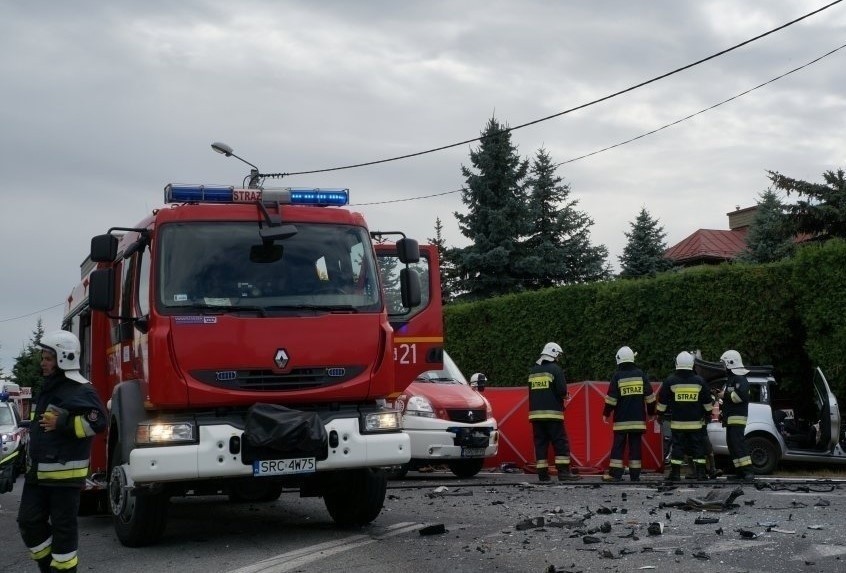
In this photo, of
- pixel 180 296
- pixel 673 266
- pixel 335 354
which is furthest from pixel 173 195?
pixel 673 266

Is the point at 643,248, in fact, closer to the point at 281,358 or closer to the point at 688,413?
the point at 688,413

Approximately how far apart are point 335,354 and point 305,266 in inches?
32.9

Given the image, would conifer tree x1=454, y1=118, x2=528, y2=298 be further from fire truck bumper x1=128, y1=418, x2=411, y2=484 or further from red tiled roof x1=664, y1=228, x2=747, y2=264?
fire truck bumper x1=128, y1=418, x2=411, y2=484

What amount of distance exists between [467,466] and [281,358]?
23.0 feet

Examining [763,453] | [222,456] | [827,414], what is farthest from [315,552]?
[763,453]

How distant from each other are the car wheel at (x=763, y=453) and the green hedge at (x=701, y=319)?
5.69 ft

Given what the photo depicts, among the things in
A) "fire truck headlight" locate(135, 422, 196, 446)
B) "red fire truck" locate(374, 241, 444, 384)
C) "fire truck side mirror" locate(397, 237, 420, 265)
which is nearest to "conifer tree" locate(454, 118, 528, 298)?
"red fire truck" locate(374, 241, 444, 384)

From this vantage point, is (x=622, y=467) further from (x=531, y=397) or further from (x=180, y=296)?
(x=180, y=296)

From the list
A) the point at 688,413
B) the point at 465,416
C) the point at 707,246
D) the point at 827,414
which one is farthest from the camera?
the point at 707,246

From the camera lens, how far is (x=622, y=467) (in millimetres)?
13656

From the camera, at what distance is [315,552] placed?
8188mm

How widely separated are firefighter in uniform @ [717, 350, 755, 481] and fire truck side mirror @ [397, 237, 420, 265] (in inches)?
235

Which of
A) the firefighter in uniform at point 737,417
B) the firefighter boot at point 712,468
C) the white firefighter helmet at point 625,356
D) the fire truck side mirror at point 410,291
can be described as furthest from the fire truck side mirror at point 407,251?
the firefighter boot at point 712,468

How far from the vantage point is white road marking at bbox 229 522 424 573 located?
7.51 m
